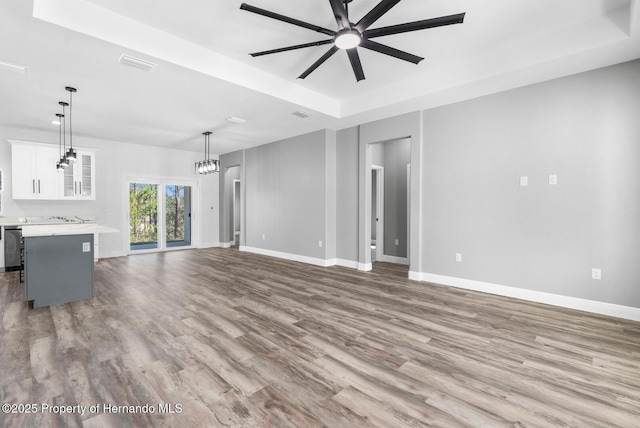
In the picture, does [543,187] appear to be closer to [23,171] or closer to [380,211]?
[380,211]

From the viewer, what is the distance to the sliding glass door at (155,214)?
→ 8.02m

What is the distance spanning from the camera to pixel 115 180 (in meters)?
7.48

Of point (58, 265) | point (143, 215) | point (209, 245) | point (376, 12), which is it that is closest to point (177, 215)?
point (143, 215)

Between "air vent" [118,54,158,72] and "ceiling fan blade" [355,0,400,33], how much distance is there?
8.02 feet

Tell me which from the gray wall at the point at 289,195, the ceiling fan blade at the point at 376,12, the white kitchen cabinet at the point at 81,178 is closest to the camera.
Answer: the ceiling fan blade at the point at 376,12

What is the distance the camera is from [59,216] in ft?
21.9

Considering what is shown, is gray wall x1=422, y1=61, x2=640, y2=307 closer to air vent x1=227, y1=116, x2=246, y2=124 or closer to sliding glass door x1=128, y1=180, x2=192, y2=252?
air vent x1=227, y1=116, x2=246, y2=124

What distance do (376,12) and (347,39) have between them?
340mm

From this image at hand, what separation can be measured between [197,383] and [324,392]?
88 cm

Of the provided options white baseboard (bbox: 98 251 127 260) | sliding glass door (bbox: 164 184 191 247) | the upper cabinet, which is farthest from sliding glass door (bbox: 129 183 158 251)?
the upper cabinet

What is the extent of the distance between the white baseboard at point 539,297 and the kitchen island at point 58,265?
4816mm

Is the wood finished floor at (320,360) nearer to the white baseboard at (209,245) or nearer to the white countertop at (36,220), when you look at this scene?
the white countertop at (36,220)

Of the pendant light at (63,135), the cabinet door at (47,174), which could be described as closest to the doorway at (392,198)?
the pendant light at (63,135)

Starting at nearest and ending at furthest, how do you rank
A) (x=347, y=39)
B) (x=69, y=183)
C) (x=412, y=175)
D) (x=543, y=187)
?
1. (x=347, y=39)
2. (x=543, y=187)
3. (x=412, y=175)
4. (x=69, y=183)
